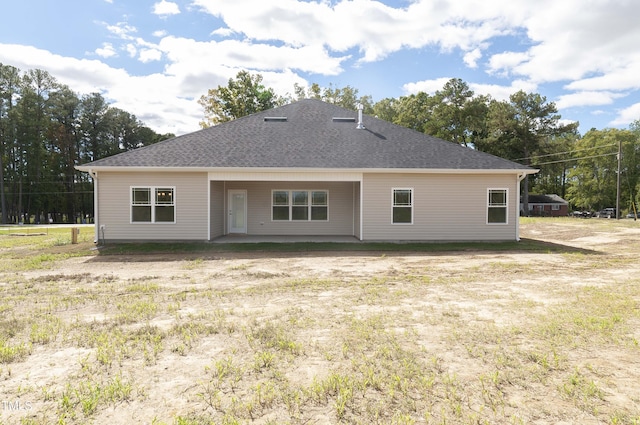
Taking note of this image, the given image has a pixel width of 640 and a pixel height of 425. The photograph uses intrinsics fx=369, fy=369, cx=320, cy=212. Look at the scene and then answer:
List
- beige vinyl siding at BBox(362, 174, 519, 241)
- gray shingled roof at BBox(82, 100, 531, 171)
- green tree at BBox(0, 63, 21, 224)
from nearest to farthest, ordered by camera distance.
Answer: gray shingled roof at BBox(82, 100, 531, 171) < beige vinyl siding at BBox(362, 174, 519, 241) < green tree at BBox(0, 63, 21, 224)

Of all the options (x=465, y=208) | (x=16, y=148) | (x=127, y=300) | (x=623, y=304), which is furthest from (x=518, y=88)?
(x=16, y=148)

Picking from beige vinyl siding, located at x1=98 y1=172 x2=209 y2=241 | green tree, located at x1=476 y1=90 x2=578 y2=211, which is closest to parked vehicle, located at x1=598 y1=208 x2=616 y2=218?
green tree, located at x1=476 y1=90 x2=578 y2=211

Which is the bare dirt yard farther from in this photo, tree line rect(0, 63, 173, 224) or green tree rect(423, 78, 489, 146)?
tree line rect(0, 63, 173, 224)

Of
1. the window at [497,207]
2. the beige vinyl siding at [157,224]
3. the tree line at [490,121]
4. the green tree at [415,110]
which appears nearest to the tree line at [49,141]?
the tree line at [490,121]

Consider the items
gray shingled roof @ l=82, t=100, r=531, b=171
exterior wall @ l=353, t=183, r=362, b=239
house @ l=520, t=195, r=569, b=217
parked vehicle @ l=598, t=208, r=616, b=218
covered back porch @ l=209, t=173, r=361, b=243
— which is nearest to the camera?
gray shingled roof @ l=82, t=100, r=531, b=171

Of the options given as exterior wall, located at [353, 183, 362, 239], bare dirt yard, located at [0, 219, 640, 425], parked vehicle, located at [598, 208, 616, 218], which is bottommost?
bare dirt yard, located at [0, 219, 640, 425]

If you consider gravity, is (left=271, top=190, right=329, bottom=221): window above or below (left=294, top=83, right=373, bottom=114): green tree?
below

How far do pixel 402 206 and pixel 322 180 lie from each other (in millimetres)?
3340

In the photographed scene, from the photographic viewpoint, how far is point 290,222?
16.9 meters

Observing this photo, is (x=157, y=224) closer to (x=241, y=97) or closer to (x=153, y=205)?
(x=153, y=205)

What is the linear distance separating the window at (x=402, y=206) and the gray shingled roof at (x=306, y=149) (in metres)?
1.08

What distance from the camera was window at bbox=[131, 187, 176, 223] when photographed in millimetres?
14125

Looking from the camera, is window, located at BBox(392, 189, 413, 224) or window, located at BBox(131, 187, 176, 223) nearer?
window, located at BBox(131, 187, 176, 223)

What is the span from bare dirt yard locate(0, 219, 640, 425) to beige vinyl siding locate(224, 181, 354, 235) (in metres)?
8.19
